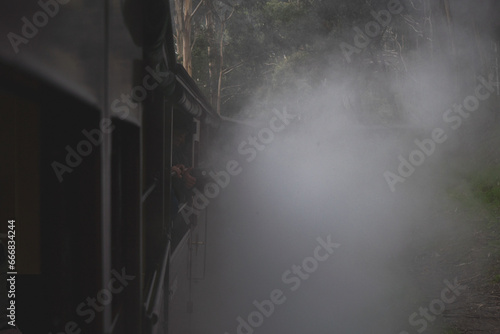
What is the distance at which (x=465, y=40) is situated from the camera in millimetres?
11117

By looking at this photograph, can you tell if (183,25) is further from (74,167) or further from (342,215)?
(74,167)

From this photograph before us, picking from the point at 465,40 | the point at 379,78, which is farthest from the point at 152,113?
the point at 379,78

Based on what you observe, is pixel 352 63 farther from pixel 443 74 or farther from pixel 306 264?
pixel 306 264

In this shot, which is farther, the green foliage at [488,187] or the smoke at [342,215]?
the green foliage at [488,187]

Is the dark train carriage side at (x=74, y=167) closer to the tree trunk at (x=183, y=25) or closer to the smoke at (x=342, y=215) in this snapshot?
the smoke at (x=342, y=215)

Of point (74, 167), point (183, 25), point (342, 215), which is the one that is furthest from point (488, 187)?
point (183, 25)

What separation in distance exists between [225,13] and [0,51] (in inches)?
939

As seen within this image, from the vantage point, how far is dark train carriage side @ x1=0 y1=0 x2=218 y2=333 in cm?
99

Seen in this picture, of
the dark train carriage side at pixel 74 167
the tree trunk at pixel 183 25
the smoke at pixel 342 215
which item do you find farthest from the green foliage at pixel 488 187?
the tree trunk at pixel 183 25

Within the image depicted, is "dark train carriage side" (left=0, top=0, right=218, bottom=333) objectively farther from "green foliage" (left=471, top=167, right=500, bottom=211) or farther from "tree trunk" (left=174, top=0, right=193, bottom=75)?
"tree trunk" (left=174, top=0, right=193, bottom=75)

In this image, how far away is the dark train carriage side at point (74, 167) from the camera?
991 millimetres

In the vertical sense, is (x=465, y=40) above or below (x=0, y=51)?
above

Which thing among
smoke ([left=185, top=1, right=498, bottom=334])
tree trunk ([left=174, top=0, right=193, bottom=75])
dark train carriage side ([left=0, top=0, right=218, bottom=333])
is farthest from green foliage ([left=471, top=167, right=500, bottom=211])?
tree trunk ([left=174, top=0, right=193, bottom=75])

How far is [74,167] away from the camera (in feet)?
3.97
